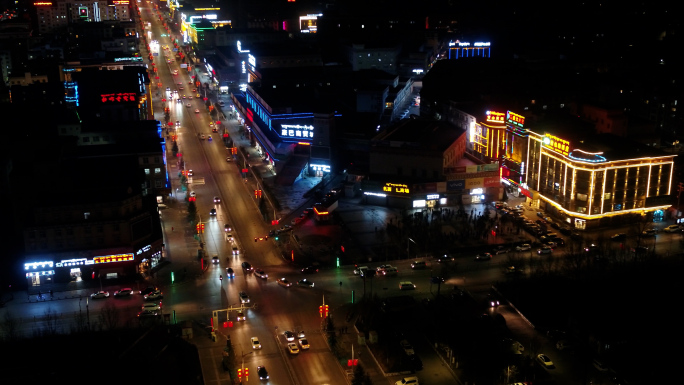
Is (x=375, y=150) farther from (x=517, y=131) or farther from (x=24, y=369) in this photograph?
(x=24, y=369)

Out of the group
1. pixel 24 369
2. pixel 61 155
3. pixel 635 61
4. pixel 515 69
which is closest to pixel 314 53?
pixel 515 69

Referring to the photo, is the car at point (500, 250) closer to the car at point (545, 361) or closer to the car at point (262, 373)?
the car at point (545, 361)

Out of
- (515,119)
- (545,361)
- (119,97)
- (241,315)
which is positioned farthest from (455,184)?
(119,97)

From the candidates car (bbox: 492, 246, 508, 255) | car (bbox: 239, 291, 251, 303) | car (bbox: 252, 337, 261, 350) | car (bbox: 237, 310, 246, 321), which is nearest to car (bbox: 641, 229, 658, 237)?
car (bbox: 492, 246, 508, 255)

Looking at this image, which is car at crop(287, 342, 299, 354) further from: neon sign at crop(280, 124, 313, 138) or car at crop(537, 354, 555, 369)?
neon sign at crop(280, 124, 313, 138)

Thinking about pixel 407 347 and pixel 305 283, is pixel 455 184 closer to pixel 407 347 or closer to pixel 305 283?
pixel 305 283
